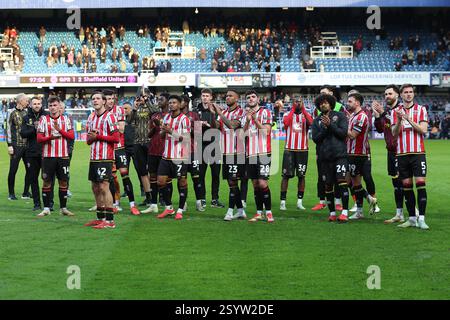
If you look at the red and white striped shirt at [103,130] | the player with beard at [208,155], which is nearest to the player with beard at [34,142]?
the red and white striped shirt at [103,130]

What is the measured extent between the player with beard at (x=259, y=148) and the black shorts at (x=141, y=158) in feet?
9.45

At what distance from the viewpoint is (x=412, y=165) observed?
12.0 m

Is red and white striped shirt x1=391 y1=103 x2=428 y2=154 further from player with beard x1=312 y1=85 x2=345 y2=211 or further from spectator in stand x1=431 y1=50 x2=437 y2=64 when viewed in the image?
spectator in stand x1=431 y1=50 x2=437 y2=64

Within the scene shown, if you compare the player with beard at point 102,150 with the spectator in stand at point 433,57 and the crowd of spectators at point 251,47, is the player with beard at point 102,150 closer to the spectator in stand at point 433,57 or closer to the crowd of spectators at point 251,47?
the crowd of spectators at point 251,47

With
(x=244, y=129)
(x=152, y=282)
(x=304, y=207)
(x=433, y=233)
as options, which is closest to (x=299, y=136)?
(x=304, y=207)

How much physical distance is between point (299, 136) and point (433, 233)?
13.7 feet

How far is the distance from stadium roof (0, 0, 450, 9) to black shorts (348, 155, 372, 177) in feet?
132

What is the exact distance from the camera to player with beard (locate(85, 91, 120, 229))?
12.2 meters

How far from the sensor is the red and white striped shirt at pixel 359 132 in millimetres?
13212

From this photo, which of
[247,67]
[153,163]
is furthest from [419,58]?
[153,163]

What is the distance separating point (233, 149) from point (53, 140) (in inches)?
122

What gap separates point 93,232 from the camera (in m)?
11.7

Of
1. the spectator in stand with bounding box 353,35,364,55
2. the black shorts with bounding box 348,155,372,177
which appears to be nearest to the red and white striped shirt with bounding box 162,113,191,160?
the black shorts with bounding box 348,155,372,177

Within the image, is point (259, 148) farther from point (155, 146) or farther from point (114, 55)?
point (114, 55)
